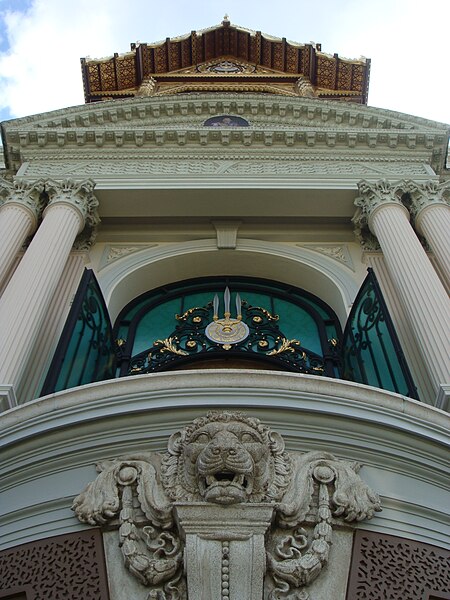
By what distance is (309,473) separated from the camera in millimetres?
5211

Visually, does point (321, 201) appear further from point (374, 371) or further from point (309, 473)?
point (309, 473)

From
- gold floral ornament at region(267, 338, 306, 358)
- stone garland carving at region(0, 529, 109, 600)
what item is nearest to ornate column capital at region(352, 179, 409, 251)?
gold floral ornament at region(267, 338, 306, 358)

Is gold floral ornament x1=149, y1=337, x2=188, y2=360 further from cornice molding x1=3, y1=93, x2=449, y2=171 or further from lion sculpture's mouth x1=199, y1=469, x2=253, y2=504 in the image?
lion sculpture's mouth x1=199, y1=469, x2=253, y2=504

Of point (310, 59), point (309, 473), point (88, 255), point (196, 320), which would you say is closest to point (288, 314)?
point (196, 320)

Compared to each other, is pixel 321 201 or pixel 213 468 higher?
pixel 321 201

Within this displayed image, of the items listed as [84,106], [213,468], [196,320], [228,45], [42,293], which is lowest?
[213,468]

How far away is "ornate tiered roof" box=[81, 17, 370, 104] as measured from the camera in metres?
25.5

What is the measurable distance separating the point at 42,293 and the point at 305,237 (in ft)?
19.9

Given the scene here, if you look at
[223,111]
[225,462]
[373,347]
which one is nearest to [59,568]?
[225,462]

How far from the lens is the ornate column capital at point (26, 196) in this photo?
437 inches

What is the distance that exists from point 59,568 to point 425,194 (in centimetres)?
933

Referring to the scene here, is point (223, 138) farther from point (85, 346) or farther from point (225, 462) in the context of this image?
point (225, 462)

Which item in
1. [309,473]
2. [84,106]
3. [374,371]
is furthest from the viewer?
[84,106]

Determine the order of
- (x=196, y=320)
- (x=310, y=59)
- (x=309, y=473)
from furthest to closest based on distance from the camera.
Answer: (x=310, y=59), (x=196, y=320), (x=309, y=473)
